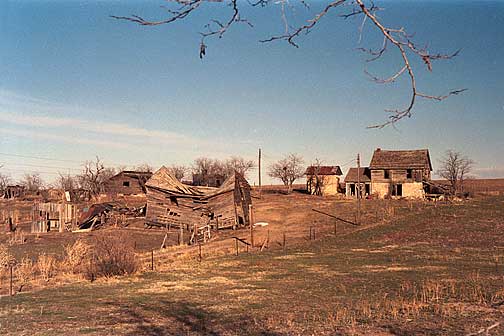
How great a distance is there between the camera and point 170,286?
766 inches

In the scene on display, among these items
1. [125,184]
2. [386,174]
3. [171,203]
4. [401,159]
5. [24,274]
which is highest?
[401,159]

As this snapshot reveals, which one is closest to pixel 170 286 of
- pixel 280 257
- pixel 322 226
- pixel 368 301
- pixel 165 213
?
pixel 368 301

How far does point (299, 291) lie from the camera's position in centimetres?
1800

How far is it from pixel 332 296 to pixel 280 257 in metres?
12.1

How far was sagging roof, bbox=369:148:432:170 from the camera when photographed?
230 ft

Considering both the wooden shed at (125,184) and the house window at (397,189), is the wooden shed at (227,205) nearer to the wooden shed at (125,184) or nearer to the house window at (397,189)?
the house window at (397,189)

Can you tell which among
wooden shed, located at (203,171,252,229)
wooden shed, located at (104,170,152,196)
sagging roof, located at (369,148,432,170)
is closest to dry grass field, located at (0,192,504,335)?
wooden shed, located at (203,171,252,229)

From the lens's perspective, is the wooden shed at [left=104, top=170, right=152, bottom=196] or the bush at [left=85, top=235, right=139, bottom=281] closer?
the bush at [left=85, top=235, right=139, bottom=281]

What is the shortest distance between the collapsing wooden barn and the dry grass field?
30.9 ft

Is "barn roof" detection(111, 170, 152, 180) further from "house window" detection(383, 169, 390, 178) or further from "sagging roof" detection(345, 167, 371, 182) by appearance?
"house window" detection(383, 169, 390, 178)

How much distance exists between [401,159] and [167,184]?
37.2 m

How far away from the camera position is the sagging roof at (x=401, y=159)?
7006 centimetres

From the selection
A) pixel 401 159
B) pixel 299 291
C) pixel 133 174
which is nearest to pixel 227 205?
pixel 299 291

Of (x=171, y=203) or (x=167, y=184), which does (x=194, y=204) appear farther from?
(x=167, y=184)
